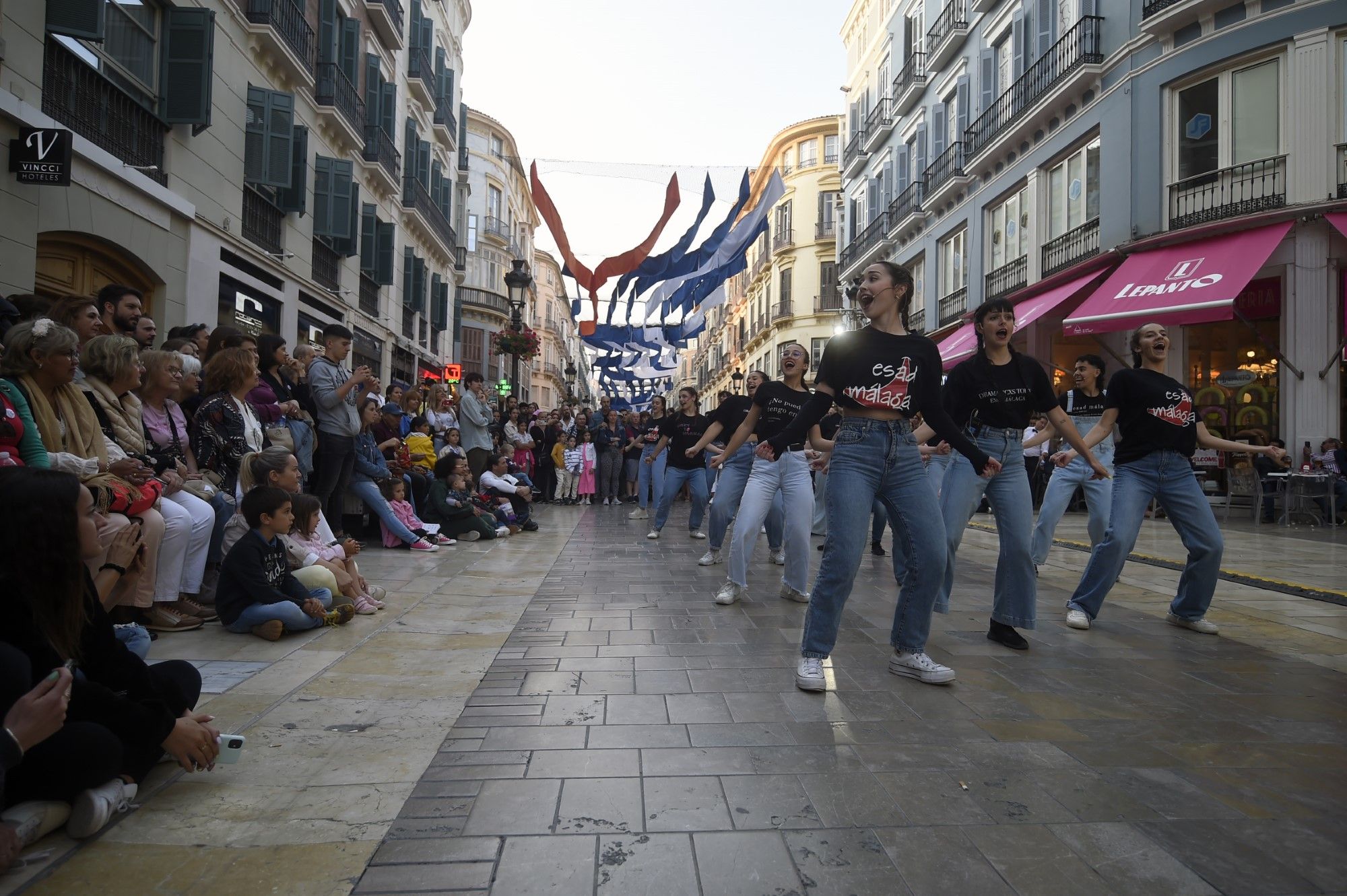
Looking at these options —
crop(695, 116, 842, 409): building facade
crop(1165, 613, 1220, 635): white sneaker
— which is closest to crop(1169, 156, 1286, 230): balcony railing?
crop(1165, 613, 1220, 635): white sneaker

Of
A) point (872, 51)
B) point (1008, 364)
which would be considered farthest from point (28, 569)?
point (872, 51)

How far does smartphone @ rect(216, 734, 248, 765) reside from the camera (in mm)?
2676

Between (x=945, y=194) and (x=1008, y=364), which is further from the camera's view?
(x=945, y=194)

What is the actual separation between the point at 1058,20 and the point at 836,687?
1959 cm

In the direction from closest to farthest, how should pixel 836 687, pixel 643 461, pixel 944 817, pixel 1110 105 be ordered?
pixel 944 817 < pixel 836 687 < pixel 643 461 < pixel 1110 105

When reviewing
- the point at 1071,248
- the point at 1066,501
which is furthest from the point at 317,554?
the point at 1071,248

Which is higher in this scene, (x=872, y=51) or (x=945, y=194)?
(x=872, y=51)

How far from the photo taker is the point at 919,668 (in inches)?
155

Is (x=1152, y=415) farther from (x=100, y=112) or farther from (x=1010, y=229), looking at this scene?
(x=1010, y=229)

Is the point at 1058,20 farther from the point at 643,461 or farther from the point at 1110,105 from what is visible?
the point at 643,461

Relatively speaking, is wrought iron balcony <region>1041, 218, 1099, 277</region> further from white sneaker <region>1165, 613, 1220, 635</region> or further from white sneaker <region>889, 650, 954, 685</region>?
white sneaker <region>889, 650, 954, 685</region>

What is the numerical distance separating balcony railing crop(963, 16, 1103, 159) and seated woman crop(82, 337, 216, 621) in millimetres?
17757

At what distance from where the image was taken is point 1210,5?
14.6m

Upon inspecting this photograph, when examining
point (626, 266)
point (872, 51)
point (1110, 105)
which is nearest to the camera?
point (1110, 105)
